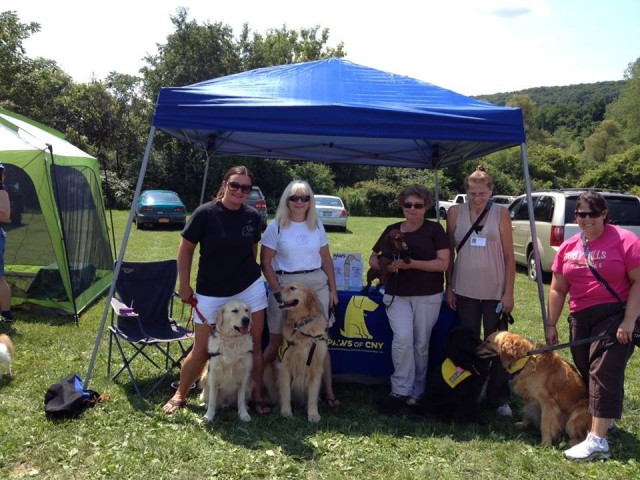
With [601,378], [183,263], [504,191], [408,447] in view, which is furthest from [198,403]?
[504,191]

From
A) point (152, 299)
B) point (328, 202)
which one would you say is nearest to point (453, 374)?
point (152, 299)

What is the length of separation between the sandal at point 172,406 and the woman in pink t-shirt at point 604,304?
266cm

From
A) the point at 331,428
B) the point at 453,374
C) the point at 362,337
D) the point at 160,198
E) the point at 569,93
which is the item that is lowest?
the point at 331,428

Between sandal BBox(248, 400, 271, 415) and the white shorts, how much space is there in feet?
2.49

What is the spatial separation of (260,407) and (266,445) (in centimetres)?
54

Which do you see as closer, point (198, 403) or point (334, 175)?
point (198, 403)

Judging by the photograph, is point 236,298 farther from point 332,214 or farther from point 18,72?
point 18,72

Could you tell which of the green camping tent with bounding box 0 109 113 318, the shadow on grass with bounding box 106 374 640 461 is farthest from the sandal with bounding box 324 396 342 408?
the green camping tent with bounding box 0 109 113 318

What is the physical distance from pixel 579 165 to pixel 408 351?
43386 millimetres

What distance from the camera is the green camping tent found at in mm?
5926

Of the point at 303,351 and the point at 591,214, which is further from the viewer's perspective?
the point at 303,351

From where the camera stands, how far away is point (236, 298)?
3.55m

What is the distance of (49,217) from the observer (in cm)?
597

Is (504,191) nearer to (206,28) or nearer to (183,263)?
(206,28)
